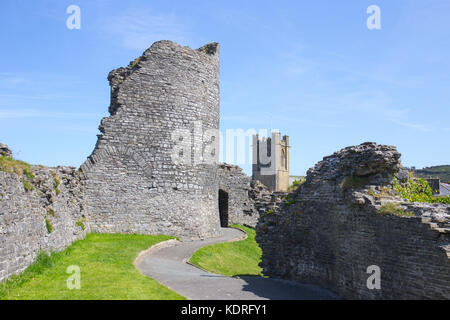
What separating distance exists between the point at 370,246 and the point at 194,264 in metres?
7.01

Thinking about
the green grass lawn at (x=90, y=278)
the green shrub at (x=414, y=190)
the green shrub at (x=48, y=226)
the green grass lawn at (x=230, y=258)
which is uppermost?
the green shrub at (x=414, y=190)

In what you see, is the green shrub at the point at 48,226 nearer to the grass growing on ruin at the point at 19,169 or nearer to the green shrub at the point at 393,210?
the grass growing on ruin at the point at 19,169

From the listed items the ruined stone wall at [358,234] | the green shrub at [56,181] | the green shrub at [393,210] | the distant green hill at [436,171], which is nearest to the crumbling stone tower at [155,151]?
the green shrub at [56,181]

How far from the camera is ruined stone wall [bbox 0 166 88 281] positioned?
8.91 metres

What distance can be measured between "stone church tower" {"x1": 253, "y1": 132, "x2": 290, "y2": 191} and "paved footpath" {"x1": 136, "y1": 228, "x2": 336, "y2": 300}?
187 ft

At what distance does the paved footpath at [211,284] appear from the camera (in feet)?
31.8

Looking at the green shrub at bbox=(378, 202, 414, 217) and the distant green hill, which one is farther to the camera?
the distant green hill

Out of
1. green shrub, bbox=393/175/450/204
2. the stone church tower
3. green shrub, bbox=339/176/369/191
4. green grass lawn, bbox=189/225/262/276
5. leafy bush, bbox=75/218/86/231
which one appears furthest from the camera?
the stone church tower

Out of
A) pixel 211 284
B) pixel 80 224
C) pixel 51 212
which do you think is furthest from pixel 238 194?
pixel 211 284

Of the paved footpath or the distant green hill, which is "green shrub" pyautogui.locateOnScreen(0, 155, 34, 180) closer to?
the paved footpath

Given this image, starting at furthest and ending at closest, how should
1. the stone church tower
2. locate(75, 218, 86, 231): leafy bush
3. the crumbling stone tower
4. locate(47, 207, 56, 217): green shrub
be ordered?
the stone church tower, the crumbling stone tower, locate(75, 218, 86, 231): leafy bush, locate(47, 207, 56, 217): green shrub

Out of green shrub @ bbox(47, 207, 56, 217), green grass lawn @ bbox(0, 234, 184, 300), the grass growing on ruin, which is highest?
the grass growing on ruin

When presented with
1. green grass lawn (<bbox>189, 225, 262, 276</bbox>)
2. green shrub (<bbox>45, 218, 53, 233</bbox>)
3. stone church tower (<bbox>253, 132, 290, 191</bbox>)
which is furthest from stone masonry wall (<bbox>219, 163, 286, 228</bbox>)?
stone church tower (<bbox>253, 132, 290, 191</bbox>)

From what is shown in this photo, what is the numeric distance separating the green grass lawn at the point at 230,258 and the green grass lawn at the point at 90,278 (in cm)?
262
